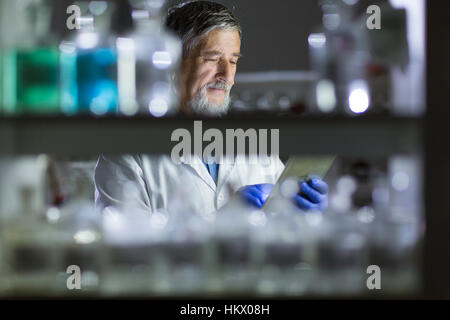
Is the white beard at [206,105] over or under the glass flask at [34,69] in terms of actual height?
under

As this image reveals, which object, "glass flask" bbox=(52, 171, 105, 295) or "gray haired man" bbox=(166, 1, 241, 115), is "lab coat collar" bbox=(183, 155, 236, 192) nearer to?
"gray haired man" bbox=(166, 1, 241, 115)

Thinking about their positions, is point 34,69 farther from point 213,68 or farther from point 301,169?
point 301,169

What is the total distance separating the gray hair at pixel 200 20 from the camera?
3.82ft

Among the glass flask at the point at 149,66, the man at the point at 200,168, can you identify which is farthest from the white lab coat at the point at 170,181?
the glass flask at the point at 149,66

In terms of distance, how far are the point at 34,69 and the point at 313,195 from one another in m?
0.60

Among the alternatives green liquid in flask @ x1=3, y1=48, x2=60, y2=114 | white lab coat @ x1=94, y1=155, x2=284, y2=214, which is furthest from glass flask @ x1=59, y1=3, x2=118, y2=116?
white lab coat @ x1=94, y1=155, x2=284, y2=214

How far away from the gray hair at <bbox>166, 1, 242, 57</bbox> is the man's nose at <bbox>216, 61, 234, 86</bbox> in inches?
2.3

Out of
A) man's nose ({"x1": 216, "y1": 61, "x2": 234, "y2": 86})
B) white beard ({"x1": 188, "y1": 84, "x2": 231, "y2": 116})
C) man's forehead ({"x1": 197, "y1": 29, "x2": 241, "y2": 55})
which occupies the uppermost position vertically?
man's forehead ({"x1": 197, "y1": 29, "x2": 241, "y2": 55})

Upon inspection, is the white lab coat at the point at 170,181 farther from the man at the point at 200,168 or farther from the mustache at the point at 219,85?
the mustache at the point at 219,85

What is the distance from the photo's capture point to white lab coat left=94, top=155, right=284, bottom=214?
3.86 ft

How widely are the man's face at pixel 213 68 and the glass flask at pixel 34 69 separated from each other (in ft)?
0.90

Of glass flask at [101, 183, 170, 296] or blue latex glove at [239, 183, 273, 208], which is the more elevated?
blue latex glove at [239, 183, 273, 208]

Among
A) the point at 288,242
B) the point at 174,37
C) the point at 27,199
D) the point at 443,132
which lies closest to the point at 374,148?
the point at 443,132

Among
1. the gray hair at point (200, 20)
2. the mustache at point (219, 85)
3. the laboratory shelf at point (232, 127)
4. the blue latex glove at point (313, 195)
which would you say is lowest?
the blue latex glove at point (313, 195)
